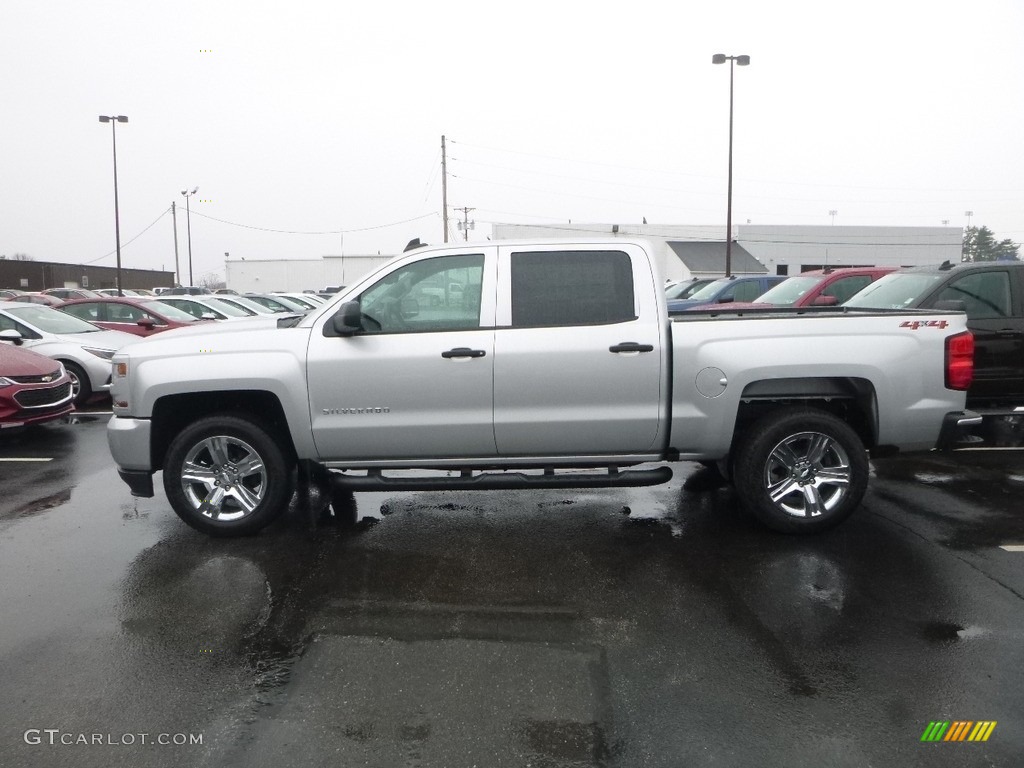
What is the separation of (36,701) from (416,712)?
1632 mm

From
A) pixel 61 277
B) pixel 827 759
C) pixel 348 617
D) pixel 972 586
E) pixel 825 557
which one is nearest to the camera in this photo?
pixel 827 759

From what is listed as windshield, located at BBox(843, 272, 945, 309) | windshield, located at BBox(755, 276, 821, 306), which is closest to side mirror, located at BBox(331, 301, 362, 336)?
windshield, located at BBox(843, 272, 945, 309)

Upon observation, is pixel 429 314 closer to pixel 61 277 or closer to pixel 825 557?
pixel 825 557

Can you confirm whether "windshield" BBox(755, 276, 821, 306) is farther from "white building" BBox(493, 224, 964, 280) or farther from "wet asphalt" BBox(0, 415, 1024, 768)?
"white building" BBox(493, 224, 964, 280)

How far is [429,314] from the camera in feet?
16.9

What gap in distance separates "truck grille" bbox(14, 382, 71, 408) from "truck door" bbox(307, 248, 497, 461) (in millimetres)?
5233

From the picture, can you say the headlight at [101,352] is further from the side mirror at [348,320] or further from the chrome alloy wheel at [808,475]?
the chrome alloy wheel at [808,475]

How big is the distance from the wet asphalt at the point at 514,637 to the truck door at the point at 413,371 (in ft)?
2.38

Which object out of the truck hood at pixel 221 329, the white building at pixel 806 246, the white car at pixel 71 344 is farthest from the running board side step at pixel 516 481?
the white building at pixel 806 246

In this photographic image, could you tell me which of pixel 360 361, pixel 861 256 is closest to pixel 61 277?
pixel 861 256

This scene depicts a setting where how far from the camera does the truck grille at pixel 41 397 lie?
8445 millimetres

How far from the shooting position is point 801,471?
5.23 meters

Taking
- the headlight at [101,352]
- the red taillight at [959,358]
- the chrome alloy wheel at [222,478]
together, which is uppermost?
the red taillight at [959,358]

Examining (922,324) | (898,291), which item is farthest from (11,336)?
(898,291)
